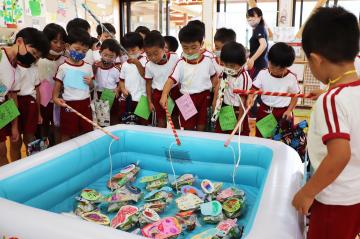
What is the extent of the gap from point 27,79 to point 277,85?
1.77 metres

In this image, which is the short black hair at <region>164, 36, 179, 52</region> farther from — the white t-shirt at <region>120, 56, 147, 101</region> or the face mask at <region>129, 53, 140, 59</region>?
the white t-shirt at <region>120, 56, 147, 101</region>

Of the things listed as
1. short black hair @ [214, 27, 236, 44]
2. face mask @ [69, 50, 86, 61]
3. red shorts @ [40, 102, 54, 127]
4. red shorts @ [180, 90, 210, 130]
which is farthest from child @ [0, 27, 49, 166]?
short black hair @ [214, 27, 236, 44]

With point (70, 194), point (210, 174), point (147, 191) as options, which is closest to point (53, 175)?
point (70, 194)

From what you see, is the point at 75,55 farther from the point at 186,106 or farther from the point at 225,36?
the point at 225,36

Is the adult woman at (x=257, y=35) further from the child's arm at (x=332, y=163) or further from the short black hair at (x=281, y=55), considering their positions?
the child's arm at (x=332, y=163)

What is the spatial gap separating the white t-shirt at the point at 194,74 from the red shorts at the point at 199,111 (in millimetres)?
39

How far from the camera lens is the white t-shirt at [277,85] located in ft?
7.75

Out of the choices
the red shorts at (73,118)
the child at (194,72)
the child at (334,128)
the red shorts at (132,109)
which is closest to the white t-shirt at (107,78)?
the red shorts at (132,109)

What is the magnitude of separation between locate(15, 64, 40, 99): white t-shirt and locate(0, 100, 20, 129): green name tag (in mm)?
211

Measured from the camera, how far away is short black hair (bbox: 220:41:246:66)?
2178 millimetres

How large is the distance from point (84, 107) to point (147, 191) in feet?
3.00

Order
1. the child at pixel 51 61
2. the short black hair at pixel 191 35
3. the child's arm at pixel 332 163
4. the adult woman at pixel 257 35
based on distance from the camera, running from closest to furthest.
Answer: the child's arm at pixel 332 163 < the short black hair at pixel 191 35 < the child at pixel 51 61 < the adult woman at pixel 257 35

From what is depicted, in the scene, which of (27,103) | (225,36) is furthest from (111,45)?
(225,36)

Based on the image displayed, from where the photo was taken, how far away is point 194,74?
7.77ft
